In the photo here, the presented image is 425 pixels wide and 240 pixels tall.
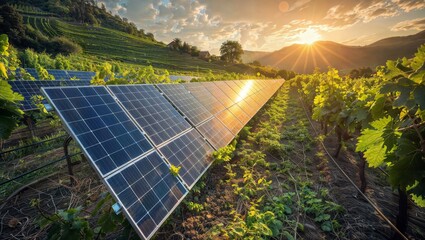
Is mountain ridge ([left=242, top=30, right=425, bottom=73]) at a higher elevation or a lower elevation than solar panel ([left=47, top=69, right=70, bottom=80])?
higher

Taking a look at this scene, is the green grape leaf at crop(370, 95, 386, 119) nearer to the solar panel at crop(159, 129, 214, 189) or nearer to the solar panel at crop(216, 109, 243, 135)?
the solar panel at crop(159, 129, 214, 189)

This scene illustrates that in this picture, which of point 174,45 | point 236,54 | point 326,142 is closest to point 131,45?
point 174,45

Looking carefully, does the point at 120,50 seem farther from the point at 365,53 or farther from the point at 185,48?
the point at 365,53

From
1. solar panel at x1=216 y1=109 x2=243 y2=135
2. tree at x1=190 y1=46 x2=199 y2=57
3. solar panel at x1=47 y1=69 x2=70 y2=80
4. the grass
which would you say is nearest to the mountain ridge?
tree at x1=190 y1=46 x2=199 y2=57

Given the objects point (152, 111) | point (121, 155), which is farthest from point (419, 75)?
point (152, 111)

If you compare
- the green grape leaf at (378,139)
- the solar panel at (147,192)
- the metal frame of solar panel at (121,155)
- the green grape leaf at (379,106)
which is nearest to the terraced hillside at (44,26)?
the metal frame of solar panel at (121,155)

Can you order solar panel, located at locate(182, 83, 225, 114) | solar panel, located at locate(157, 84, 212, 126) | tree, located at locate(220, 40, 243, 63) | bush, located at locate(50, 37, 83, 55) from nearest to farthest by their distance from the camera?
solar panel, located at locate(157, 84, 212, 126), solar panel, located at locate(182, 83, 225, 114), bush, located at locate(50, 37, 83, 55), tree, located at locate(220, 40, 243, 63)

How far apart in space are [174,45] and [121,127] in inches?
4067

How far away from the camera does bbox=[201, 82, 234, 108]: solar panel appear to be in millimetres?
11520

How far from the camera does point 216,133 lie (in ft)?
26.5

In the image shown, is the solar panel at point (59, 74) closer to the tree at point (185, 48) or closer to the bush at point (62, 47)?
the bush at point (62, 47)

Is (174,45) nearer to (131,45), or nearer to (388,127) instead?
(131,45)

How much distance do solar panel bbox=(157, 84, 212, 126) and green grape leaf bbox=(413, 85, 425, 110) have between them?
6.23m

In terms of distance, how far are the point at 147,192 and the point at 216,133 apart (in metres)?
4.23
